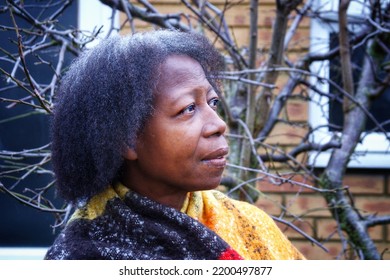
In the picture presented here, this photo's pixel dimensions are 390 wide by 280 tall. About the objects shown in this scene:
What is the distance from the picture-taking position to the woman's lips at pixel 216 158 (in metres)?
1.20

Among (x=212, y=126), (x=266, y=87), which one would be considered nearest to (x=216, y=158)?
(x=212, y=126)

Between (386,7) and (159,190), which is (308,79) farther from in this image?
(159,190)

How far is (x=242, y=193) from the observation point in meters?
2.06

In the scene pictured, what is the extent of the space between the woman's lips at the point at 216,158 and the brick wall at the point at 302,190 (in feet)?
3.73

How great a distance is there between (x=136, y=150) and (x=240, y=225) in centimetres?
27

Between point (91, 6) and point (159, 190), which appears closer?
point (159, 190)

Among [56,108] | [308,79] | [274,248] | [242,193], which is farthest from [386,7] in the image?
[56,108]

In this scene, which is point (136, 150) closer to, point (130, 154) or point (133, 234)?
point (130, 154)

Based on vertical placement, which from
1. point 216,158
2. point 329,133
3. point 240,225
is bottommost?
point 329,133

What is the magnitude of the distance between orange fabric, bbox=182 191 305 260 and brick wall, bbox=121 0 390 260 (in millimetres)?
949

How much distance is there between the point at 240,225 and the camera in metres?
1.34

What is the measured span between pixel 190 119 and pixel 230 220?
0.79 feet

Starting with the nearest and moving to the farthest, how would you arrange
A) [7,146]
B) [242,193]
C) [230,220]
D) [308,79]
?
1. [230,220]
2. [7,146]
3. [242,193]
4. [308,79]
